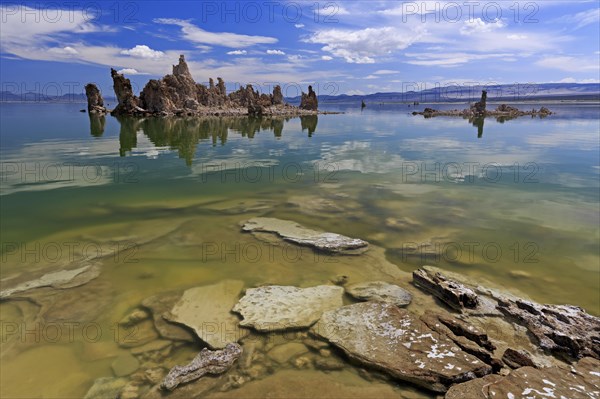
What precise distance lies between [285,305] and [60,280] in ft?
17.5

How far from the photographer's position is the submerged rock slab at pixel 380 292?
7.19 metres

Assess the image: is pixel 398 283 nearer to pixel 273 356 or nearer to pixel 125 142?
pixel 273 356

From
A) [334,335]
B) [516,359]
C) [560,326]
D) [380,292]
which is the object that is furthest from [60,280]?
[560,326]

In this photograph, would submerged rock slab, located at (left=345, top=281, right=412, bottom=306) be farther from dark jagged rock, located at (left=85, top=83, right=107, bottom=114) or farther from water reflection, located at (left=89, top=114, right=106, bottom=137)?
dark jagged rock, located at (left=85, top=83, right=107, bottom=114)

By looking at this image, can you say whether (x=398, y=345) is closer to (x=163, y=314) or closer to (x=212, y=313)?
(x=212, y=313)

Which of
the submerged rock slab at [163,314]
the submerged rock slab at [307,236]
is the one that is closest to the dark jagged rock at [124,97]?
the submerged rock slab at [307,236]

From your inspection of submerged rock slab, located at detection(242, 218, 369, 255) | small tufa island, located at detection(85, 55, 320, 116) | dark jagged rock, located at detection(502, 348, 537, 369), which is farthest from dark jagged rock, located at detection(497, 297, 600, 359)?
small tufa island, located at detection(85, 55, 320, 116)

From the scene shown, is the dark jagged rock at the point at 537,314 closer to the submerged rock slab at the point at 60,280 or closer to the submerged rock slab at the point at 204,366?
the submerged rock slab at the point at 204,366

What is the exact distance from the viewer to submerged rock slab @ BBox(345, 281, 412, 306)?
719cm

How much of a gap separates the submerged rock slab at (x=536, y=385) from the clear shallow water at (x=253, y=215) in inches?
115

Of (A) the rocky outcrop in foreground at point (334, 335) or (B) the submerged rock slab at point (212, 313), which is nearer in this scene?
(A) the rocky outcrop in foreground at point (334, 335)

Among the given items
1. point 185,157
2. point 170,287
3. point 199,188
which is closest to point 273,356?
point 170,287

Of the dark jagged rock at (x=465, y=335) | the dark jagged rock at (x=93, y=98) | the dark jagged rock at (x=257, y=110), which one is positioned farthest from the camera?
the dark jagged rock at (x=257, y=110)

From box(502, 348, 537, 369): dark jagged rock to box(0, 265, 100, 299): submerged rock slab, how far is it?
8.59 metres
